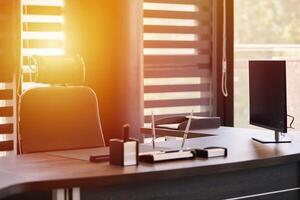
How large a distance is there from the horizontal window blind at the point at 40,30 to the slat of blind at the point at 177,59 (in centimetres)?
73

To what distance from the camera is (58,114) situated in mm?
3535

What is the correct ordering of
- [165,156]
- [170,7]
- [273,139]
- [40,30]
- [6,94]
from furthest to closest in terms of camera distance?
[170,7]
[40,30]
[6,94]
[273,139]
[165,156]

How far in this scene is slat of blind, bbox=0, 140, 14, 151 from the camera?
4219 millimetres

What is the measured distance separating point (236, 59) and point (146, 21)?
0.94 metres

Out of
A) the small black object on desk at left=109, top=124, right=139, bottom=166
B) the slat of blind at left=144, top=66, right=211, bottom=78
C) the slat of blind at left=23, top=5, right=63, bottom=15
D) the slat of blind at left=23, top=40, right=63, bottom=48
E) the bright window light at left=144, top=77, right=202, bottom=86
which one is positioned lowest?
the small black object on desk at left=109, top=124, right=139, bottom=166

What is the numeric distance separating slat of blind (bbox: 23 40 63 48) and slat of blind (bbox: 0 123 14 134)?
51 centimetres

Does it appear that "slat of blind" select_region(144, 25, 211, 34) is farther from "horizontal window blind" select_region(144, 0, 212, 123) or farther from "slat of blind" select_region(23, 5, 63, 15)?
"slat of blind" select_region(23, 5, 63, 15)

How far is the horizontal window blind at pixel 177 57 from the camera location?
486 cm

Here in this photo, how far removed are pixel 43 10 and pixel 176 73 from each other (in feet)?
3.85

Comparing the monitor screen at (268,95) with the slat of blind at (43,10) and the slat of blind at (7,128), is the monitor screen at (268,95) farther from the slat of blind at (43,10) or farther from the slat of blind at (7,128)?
the slat of blind at (7,128)

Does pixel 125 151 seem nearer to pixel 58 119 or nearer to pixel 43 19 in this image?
pixel 58 119

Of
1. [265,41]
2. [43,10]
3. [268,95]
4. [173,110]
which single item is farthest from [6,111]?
[265,41]

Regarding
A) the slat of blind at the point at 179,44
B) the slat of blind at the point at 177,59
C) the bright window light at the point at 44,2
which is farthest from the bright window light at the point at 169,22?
the bright window light at the point at 44,2

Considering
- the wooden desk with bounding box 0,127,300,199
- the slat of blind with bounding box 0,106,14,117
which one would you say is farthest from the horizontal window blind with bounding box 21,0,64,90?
the wooden desk with bounding box 0,127,300,199
